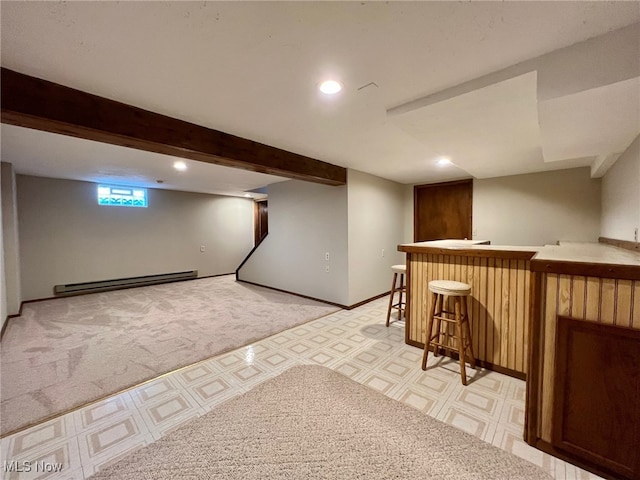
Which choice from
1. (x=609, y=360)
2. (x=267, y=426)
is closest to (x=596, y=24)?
(x=609, y=360)

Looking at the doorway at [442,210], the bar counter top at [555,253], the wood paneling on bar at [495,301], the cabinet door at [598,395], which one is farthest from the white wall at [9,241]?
the doorway at [442,210]

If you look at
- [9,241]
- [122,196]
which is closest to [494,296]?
[9,241]

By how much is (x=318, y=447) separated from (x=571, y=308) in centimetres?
166

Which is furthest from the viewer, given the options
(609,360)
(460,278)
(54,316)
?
(54,316)

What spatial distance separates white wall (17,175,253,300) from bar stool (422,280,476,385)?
6304 mm

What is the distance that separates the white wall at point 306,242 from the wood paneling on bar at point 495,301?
72.2 inches

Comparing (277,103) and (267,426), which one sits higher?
(277,103)

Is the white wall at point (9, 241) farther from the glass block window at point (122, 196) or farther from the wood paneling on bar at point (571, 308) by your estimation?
the wood paneling on bar at point (571, 308)

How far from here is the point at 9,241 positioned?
3812 millimetres

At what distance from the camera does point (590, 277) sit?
1.38 metres

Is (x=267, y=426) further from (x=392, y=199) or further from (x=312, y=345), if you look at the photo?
(x=392, y=199)

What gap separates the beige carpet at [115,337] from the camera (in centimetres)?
212

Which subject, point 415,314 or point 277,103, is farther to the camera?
point 415,314

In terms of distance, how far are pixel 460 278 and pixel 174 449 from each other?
105 inches
